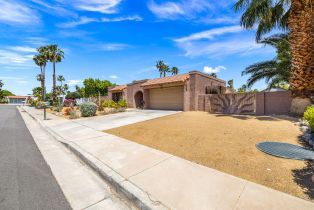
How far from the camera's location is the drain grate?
14.6 ft

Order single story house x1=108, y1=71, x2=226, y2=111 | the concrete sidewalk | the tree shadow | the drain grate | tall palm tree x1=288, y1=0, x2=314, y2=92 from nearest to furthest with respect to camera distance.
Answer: the concrete sidewalk → the tree shadow → the drain grate → tall palm tree x1=288, y1=0, x2=314, y2=92 → single story house x1=108, y1=71, x2=226, y2=111

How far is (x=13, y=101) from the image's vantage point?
4126 inches

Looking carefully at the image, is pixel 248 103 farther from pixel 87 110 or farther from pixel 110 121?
pixel 87 110

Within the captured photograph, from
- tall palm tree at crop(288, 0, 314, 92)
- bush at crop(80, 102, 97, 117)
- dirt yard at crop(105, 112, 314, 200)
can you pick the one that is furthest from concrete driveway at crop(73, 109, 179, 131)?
tall palm tree at crop(288, 0, 314, 92)

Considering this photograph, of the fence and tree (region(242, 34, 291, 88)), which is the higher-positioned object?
tree (region(242, 34, 291, 88))

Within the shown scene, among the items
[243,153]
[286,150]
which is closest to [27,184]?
[243,153]

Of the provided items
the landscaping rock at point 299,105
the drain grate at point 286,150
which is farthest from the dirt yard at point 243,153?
the landscaping rock at point 299,105

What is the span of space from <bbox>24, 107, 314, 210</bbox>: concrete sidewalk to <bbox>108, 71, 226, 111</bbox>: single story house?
11.8 m

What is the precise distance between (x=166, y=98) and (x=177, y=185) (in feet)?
53.7

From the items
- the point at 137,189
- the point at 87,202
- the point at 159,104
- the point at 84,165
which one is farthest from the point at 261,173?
the point at 159,104

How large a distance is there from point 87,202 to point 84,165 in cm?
188

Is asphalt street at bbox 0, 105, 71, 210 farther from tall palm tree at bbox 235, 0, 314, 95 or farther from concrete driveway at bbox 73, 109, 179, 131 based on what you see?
tall palm tree at bbox 235, 0, 314, 95

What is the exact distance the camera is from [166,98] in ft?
64.3

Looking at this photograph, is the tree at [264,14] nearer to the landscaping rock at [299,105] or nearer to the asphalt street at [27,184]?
the landscaping rock at [299,105]
